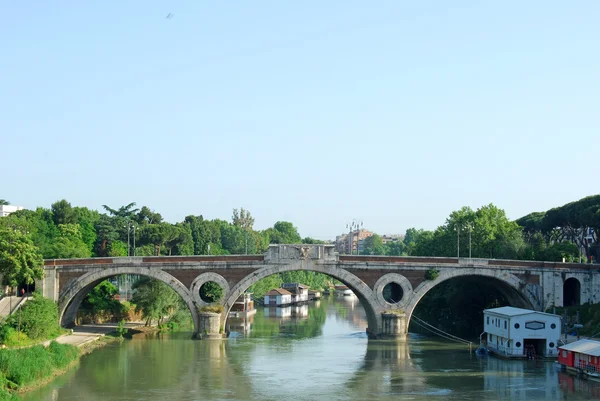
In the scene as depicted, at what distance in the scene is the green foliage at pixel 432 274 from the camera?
7275 centimetres

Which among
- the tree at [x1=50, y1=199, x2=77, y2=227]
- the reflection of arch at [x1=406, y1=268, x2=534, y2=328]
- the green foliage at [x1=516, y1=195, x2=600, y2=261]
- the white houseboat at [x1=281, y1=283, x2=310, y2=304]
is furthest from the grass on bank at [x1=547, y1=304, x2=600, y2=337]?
the tree at [x1=50, y1=199, x2=77, y2=227]

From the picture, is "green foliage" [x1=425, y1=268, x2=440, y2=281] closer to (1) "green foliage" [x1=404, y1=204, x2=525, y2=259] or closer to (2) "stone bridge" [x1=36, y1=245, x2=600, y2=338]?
(2) "stone bridge" [x1=36, y1=245, x2=600, y2=338]

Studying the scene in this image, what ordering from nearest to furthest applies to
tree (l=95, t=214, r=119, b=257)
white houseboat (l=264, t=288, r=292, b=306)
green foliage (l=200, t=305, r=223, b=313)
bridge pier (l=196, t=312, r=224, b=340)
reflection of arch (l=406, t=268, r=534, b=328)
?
1. bridge pier (l=196, t=312, r=224, b=340)
2. green foliage (l=200, t=305, r=223, b=313)
3. reflection of arch (l=406, t=268, r=534, b=328)
4. white houseboat (l=264, t=288, r=292, b=306)
5. tree (l=95, t=214, r=119, b=257)

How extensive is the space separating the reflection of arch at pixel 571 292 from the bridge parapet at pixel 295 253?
21.9 meters

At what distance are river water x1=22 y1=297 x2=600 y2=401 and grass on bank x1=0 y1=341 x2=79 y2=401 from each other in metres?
0.86

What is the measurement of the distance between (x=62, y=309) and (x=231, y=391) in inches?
1104

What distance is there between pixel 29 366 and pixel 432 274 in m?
36.3

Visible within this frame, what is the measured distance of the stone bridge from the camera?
72.6 metres

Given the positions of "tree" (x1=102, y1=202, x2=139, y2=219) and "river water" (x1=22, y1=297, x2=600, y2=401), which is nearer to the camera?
"river water" (x1=22, y1=297, x2=600, y2=401)

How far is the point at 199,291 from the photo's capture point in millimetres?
73312

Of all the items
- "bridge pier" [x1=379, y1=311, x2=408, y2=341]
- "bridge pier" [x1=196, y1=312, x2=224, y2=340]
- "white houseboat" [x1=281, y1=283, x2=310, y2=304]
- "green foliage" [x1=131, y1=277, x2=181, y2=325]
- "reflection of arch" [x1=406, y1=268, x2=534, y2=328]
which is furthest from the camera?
"white houseboat" [x1=281, y1=283, x2=310, y2=304]

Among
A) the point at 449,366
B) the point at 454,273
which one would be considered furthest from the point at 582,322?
the point at 449,366

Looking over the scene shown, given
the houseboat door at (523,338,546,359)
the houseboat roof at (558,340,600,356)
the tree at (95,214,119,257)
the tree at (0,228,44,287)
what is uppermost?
the tree at (95,214,119,257)

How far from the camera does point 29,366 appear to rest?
163 feet
